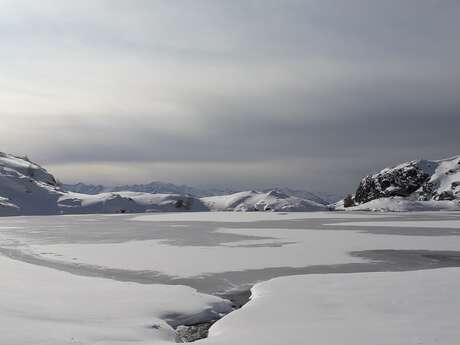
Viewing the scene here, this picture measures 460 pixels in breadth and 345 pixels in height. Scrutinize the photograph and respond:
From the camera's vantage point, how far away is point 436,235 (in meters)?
36.1

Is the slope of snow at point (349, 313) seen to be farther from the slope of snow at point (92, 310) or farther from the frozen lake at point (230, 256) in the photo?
the frozen lake at point (230, 256)

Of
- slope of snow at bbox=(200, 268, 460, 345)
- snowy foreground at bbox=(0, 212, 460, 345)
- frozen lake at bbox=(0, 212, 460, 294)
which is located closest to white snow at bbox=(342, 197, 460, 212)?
frozen lake at bbox=(0, 212, 460, 294)

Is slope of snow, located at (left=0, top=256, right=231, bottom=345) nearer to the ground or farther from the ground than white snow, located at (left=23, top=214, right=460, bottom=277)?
farther from the ground

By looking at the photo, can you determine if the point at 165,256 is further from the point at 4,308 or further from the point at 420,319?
the point at 420,319

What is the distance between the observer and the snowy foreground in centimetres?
1048

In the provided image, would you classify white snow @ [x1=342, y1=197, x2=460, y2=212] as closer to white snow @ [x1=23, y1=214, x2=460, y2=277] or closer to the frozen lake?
the frozen lake

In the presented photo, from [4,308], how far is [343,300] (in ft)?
30.8

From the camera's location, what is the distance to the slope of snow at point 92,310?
10148 millimetres

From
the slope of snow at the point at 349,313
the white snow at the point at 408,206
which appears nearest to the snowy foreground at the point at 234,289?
the slope of snow at the point at 349,313

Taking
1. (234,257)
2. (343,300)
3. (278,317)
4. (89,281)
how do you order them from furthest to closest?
1. (234,257)
2. (89,281)
3. (343,300)
4. (278,317)

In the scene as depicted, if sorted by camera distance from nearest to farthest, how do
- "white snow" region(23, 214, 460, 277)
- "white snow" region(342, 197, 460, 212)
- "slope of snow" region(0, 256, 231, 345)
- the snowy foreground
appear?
"slope of snow" region(0, 256, 231, 345), the snowy foreground, "white snow" region(23, 214, 460, 277), "white snow" region(342, 197, 460, 212)

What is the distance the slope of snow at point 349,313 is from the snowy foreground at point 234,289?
3cm

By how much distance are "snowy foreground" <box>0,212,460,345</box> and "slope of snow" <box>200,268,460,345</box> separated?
28 millimetres

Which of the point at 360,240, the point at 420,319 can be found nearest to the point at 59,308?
the point at 420,319
